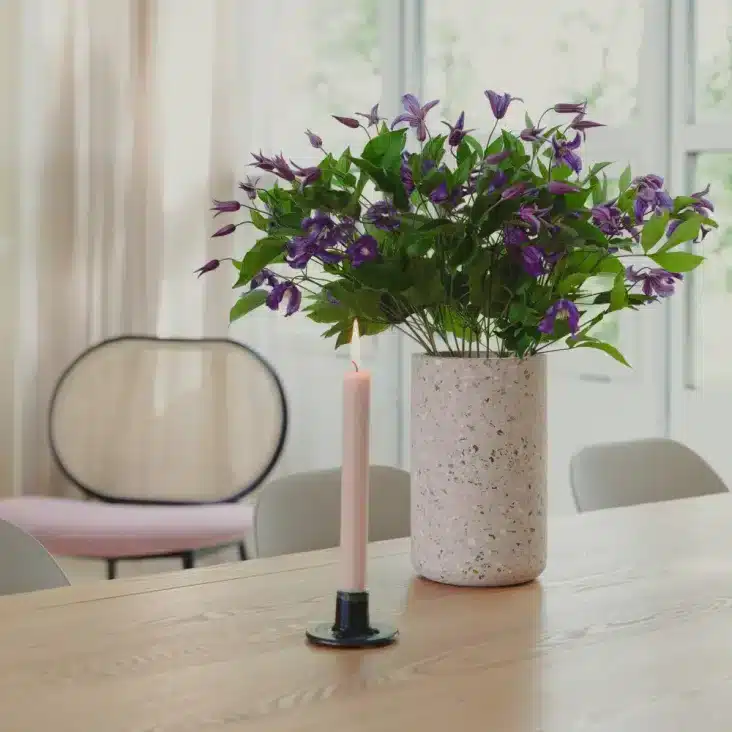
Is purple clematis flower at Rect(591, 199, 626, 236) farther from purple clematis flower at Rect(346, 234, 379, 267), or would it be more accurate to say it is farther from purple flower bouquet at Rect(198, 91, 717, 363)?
purple clematis flower at Rect(346, 234, 379, 267)

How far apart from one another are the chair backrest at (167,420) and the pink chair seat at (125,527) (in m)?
0.30

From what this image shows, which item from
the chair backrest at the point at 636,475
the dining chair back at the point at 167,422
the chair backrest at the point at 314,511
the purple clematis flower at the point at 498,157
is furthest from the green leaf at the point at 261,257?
the dining chair back at the point at 167,422

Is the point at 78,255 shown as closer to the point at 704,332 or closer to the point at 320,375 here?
the point at 320,375

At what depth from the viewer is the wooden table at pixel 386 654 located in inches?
38.6

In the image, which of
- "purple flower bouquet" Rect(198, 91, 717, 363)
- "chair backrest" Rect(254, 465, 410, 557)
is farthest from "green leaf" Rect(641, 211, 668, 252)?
"chair backrest" Rect(254, 465, 410, 557)

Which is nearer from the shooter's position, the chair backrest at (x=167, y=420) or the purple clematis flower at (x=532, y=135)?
the purple clematis flower at (x=532, y=135)

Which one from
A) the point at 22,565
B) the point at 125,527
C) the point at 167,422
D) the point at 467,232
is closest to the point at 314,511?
the point at 22,565

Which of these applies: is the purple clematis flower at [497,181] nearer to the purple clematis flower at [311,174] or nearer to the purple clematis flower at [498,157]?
the purple clematis flower at [498,157]

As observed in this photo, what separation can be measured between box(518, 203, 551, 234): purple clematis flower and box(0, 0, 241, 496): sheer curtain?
2.55 metres

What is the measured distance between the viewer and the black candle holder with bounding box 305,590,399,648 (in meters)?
1.16

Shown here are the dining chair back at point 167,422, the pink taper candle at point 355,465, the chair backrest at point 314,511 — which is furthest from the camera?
the dining chair back at point 167,422

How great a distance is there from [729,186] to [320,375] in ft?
4.38

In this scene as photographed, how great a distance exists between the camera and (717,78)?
10.2ft

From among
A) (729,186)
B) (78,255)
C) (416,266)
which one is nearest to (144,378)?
(78,255)
